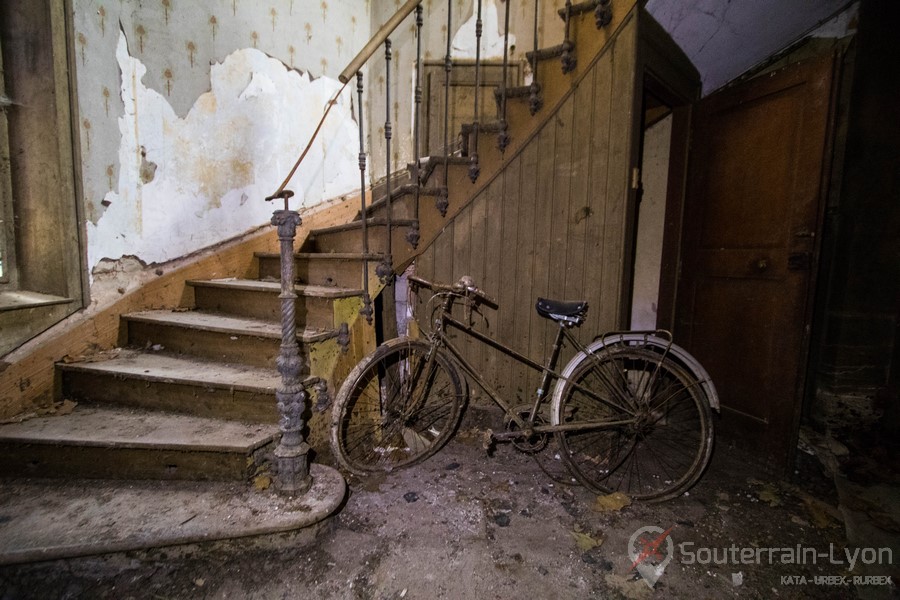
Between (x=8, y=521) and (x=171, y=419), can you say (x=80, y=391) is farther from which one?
(x=8, y=521)

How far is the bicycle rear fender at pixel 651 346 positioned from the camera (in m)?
Answer: 2.22

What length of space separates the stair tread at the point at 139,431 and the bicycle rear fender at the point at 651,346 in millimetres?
1661

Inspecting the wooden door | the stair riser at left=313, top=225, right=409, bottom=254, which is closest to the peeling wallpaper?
the stair riser at left=313, top=225, right=409, bottom=254

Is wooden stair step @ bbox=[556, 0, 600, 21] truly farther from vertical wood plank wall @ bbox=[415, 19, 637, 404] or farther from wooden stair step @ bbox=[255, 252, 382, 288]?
wooden stair step @ bbox=[255, 252, 382, 288]

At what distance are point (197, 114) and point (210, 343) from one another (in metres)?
1.87

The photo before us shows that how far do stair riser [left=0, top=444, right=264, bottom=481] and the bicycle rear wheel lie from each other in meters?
1.78

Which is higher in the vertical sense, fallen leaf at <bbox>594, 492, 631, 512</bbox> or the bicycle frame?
the bicycle frame

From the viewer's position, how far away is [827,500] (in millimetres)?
2158

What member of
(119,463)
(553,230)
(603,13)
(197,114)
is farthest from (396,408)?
(197,114)

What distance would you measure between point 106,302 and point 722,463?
419 centimetres

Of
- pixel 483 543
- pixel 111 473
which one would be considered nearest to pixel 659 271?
pixel 483 543

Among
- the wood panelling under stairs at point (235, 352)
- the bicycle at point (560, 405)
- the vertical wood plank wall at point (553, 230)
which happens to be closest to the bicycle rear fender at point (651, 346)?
the bicycle at point (560, 405)

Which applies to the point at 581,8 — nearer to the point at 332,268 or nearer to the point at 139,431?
the point at 332,268

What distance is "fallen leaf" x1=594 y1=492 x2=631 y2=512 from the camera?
83.0 inches
